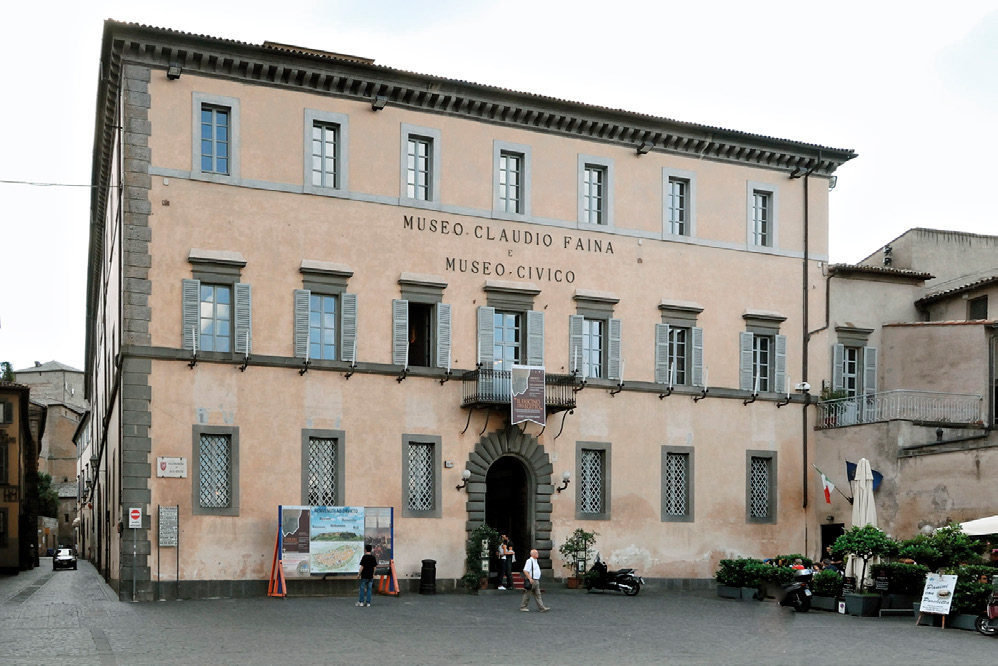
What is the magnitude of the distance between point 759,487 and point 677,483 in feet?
9.37

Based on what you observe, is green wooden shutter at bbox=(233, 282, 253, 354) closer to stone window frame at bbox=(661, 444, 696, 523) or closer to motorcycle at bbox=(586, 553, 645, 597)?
motorcycle at bbox=(586, 553, 645, 597)

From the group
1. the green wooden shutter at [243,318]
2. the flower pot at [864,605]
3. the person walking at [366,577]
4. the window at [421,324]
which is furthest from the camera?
the window at [421,324]

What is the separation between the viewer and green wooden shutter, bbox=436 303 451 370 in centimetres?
3209

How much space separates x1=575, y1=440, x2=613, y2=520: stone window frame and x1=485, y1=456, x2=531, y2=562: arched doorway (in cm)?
137

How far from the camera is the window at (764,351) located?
36312mm

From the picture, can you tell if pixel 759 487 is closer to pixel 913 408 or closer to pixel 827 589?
pixel 913 408

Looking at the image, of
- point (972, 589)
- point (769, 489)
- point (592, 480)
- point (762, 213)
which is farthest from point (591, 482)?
point (972, 589)

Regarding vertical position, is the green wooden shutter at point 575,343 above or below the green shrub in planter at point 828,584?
above

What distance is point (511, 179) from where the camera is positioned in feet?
112

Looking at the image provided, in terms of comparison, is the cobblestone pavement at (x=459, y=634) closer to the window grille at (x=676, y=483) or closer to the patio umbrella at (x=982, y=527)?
the patio umbrella at (x=982, y=527)

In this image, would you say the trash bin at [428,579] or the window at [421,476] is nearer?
the trash bin at [428,579]

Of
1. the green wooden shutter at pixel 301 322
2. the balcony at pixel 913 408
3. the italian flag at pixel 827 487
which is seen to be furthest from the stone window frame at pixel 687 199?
the green wooden shutter at pixel 301 322

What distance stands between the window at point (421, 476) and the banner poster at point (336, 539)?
184cm

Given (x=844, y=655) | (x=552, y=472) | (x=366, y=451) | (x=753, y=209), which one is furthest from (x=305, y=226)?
(x=844, y=655)
